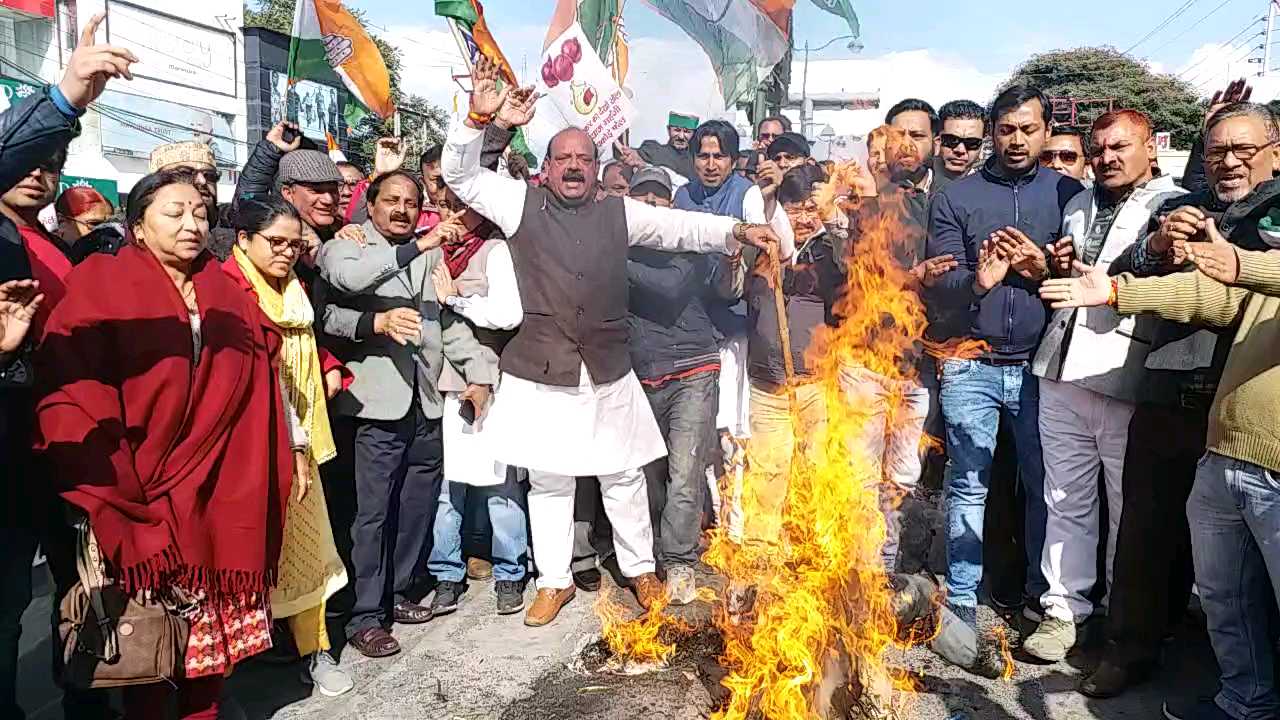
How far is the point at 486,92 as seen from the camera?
442 cm

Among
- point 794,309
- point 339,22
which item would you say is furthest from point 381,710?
point 339,22

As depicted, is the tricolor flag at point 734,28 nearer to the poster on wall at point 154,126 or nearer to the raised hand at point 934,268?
the raised hand at point 934,268

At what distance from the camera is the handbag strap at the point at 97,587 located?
2982mm

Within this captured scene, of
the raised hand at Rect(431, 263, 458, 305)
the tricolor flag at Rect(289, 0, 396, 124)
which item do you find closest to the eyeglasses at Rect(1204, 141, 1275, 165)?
the raised hand at Rect(431, 263, 458, 305)

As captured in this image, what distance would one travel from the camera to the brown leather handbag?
2.98m

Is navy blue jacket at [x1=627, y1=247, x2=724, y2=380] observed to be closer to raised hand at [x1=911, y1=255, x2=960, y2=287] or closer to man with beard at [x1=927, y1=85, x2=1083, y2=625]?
raised hand at [x1=911, y1=255, x2=960, y2=287]

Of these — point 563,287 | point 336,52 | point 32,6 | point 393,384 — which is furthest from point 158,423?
point 32,6

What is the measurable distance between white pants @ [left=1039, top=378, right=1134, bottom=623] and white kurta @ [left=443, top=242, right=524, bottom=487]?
2781 mm

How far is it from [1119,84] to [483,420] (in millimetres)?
41484

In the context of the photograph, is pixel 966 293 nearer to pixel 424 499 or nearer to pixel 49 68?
pixel 424 499

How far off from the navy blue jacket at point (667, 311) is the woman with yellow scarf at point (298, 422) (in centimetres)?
190

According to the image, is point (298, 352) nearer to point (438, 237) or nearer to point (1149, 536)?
point (438, 237)

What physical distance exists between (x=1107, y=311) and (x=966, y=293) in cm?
66

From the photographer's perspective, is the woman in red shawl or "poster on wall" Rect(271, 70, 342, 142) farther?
"poster on wall" Rect(271, 70, 342, 142)
